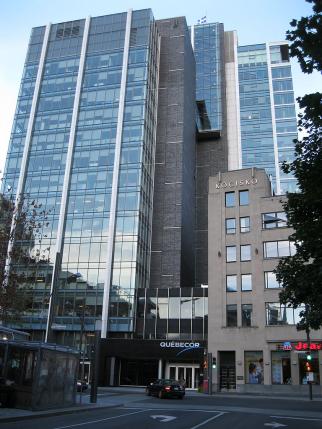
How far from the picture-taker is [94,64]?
244ft

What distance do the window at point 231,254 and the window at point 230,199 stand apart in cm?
523

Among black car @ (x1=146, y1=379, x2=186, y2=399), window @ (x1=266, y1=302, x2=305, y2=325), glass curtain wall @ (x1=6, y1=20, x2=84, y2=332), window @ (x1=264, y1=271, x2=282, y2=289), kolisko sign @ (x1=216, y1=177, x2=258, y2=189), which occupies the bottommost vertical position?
black car @ (x1=146, y1=379, x2=186, y2=399)

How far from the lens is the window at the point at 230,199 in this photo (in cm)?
5394

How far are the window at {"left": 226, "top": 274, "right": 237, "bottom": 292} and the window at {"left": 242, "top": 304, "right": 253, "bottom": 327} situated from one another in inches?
87.8

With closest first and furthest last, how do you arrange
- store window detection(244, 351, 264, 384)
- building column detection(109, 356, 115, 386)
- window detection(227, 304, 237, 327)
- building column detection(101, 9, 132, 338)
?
store window detection(244, 351, 264, 384) < window detection(227, 304, 237, 327) < building column detection(109, 356, 115, 386) < building column detection(101, 9, 132, 338)

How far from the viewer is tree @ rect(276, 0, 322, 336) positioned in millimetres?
12297

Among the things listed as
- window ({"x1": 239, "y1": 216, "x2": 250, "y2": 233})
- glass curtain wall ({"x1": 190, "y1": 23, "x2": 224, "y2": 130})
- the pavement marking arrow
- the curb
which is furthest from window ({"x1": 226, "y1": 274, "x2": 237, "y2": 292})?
glass curtain wall ({"x1": 190, "y1": 23, "x2": 224, "y2": 130})

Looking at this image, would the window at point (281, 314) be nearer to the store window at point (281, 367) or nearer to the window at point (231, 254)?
the store window at point (281, 367)

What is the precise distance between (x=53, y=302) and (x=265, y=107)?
10092cm

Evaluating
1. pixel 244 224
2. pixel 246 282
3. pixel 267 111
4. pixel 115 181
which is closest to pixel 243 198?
pixel 244 224

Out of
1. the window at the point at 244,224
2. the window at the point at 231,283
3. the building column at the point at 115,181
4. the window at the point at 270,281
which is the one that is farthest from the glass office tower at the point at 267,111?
the window at the point at 270,281

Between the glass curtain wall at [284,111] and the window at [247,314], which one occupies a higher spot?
the glass curtain wall at [284,111]

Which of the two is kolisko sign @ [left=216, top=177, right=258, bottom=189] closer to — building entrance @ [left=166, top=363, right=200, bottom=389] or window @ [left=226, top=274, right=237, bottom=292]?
window @ [left=226, top=274, right=237, bottom=292]

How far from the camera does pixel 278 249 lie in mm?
49344
